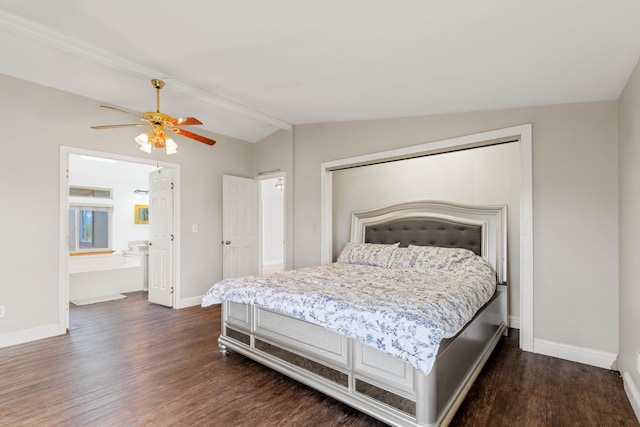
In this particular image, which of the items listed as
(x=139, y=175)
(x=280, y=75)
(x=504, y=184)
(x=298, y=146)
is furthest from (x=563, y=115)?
(x=139, y=175)

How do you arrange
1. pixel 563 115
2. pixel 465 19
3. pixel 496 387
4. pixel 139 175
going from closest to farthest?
pixel 465 19, pixel 496 387, pixel 563 115, pixel 139 175

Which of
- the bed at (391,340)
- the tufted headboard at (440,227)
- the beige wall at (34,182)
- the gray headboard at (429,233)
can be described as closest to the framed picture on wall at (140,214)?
the beige wall at (34,182)

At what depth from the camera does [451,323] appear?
1.96 metres

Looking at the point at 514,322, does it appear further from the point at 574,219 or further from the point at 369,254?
the point at 369,254

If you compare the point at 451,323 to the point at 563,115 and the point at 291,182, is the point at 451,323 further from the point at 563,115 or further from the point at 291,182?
the point at 291,182

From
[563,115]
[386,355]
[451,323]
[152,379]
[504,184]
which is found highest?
[563,115]

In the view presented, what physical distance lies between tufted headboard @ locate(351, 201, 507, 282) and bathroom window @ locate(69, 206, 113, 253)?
20.6ft

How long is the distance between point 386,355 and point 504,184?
9.81 feet

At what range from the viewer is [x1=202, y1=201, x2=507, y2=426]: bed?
179cm

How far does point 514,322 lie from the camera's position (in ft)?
12.3

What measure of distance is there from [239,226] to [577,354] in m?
4.58

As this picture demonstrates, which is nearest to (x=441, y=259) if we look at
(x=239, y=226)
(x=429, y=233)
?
(x=429, y=233)

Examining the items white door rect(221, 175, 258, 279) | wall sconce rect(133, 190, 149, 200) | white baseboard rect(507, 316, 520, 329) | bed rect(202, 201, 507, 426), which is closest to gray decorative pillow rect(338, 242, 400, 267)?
bed rect(202, 201, 507, 426)

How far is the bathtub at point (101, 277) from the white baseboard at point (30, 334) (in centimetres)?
197
